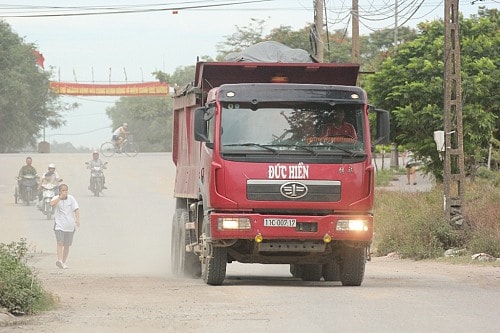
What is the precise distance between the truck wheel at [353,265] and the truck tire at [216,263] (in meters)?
1.78

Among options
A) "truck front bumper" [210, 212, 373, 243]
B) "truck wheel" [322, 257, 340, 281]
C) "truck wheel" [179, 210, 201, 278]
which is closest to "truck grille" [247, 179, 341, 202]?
"truck front bumper" [210, 212, 373, 243]

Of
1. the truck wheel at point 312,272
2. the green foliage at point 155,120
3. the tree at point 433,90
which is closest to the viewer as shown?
the truck wheel at point 312,272

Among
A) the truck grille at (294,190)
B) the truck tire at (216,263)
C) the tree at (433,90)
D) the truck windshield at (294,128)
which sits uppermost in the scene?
the tree at (433,90)

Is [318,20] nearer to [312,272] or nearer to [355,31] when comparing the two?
[355,31]

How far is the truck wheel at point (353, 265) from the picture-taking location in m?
17.2

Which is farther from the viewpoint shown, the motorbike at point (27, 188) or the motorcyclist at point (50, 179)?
the motorbike at point (27, 188)

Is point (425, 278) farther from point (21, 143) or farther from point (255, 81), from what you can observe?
point (21, 143)

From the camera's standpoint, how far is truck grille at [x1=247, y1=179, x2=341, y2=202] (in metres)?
16.2

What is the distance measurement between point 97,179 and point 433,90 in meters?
12.3

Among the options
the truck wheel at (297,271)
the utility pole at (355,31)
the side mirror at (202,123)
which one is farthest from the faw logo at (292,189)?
the utility pole at (355,31)

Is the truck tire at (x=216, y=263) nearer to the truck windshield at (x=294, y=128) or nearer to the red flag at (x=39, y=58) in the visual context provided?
the truck windshield at (x=294, y=128)

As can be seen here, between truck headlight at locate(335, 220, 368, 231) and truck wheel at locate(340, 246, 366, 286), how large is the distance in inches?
26.9

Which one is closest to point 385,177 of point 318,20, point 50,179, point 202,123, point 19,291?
point 318,20

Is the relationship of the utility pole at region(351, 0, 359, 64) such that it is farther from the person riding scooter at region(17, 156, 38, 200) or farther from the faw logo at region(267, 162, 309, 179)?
the faw logo at region(267, 162, 309, 179)
